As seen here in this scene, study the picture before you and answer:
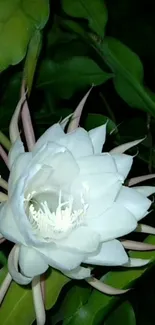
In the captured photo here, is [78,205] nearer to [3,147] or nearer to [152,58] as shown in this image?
[3,147]

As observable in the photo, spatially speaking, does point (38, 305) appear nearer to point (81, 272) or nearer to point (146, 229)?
point (81, 272)

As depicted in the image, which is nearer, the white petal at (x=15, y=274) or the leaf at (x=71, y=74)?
the white petal at (x=15, y=274)

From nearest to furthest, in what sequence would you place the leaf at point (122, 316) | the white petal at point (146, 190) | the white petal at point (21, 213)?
the white petal at point (21, 213), the white petal at point (146, 190), the leaf at point (122, 316)

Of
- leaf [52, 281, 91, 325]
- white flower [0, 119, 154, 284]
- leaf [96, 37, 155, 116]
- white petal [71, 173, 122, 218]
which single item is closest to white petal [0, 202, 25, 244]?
white flower [0, 119, 154, 284]

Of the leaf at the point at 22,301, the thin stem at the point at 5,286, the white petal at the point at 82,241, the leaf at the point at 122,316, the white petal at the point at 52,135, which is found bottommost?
the leaf at the point at 122,316

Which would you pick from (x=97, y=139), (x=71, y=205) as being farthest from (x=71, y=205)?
(x=97, y=139)

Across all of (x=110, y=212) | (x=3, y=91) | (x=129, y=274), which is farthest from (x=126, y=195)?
(x=3, y=91)

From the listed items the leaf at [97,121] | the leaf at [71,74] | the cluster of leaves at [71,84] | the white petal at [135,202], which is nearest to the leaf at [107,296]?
the cluster of leaves at [71,84]

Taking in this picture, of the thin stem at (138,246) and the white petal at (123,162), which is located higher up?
the white petal at (123,162)

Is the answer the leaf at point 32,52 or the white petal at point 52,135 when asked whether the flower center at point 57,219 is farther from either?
the leaf at point 32,52
